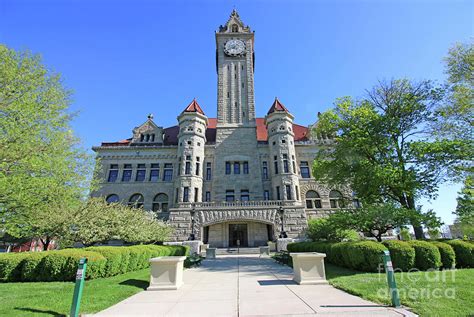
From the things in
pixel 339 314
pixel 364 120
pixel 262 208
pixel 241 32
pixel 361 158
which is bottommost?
pixel 339 314

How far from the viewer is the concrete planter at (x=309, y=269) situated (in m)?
7.79

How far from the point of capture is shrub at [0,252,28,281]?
8.89 meters

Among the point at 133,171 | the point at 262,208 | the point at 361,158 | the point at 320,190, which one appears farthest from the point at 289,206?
the point at 133,171

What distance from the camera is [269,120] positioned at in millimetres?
32469

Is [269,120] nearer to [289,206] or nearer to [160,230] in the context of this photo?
[289,206]

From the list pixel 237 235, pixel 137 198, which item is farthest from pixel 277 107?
pixel 137 198

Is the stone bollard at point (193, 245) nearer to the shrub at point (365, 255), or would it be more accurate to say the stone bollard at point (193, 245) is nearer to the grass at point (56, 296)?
the grass at point (56, 296)

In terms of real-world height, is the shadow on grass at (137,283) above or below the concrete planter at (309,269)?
below

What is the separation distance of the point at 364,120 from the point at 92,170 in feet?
61.6

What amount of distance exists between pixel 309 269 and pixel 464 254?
7362mm

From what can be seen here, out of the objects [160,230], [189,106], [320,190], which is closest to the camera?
[160,230]

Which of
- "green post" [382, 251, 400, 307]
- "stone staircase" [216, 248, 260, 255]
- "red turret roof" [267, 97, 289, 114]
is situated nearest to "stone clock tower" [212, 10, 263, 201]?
"red turret roof" [267, 97, 289, 114]

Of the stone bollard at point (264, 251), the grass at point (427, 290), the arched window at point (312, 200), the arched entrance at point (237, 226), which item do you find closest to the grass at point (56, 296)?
the grass at point (427, 290)

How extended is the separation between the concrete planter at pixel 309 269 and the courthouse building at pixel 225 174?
1793cm
